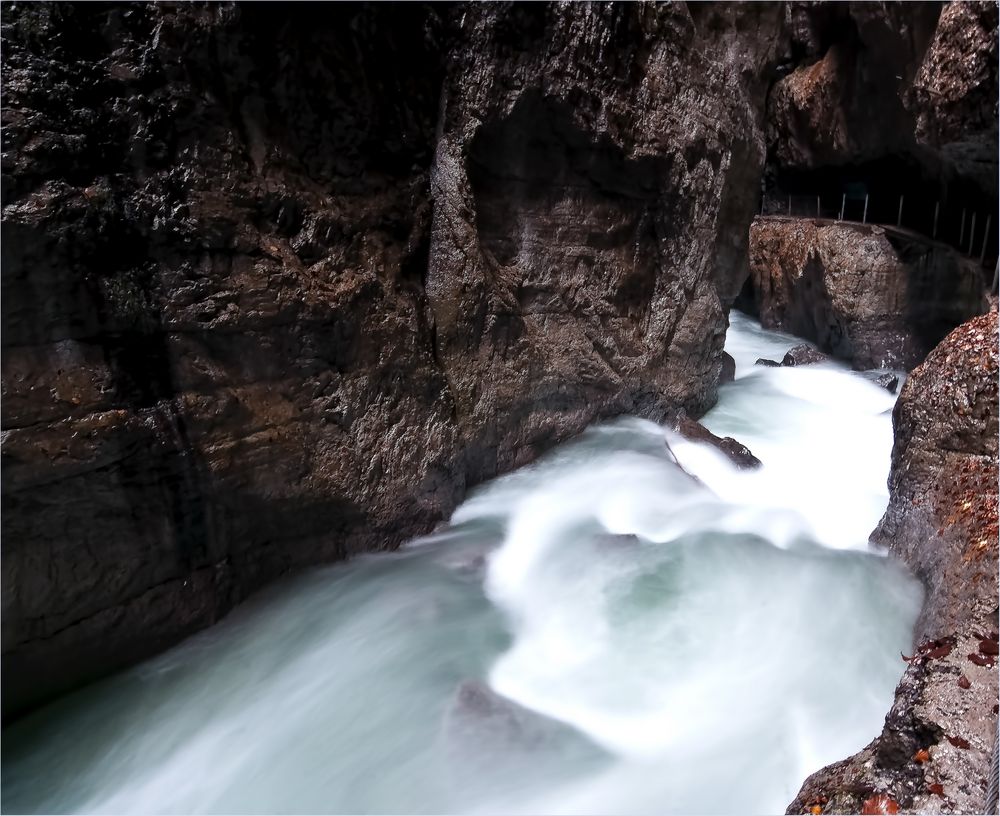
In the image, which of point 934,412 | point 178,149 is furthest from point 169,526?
point 934,412

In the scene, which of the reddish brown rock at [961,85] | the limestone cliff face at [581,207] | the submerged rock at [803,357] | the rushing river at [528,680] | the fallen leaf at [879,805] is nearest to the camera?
the fallen leaf at [879,805]

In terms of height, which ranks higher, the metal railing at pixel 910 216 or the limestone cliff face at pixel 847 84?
the limestone cliff face at pixel 847 84

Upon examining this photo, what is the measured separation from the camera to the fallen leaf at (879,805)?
2355 millimetres

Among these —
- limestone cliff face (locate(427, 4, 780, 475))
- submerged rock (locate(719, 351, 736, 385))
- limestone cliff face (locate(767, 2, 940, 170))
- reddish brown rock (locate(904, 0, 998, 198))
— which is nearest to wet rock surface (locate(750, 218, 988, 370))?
limestone cliff face (locate(767, 2, 940, 170))

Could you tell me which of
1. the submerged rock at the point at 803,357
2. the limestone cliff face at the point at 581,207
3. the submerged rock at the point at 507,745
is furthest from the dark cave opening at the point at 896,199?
the submerged rock at the point at 507,745

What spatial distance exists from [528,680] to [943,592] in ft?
7.50

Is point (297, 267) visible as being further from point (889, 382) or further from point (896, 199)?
point (896, 199)

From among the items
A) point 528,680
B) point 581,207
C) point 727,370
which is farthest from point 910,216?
point 528,680

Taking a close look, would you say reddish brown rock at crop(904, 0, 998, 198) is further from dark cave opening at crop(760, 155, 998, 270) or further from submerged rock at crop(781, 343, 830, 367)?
submerged rock at crop(781, 343, 830, 367)

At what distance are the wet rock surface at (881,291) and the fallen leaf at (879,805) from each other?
9.66m

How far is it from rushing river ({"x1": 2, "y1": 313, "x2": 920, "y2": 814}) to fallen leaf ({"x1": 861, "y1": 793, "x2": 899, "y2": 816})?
3.08 ft

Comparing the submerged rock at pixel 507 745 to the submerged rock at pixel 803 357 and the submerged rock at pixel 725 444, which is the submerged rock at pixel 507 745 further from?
the submerged rock at pixel 803 357

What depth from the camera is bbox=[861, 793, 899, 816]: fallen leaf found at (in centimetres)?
236

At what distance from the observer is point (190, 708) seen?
4.09m
